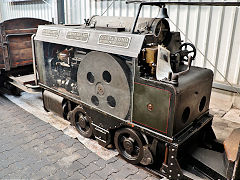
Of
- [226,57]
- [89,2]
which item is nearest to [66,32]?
[226,57]

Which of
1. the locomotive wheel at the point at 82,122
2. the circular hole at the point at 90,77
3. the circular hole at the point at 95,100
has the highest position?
the circular hole at the point at 90,77

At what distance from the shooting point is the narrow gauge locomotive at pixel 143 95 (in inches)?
103

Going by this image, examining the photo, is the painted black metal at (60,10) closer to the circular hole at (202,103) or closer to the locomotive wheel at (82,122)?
the locomotive wheel at (82,122)

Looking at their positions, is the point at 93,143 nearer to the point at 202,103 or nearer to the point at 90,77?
the point at 90,77

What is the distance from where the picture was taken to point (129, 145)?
123 inches

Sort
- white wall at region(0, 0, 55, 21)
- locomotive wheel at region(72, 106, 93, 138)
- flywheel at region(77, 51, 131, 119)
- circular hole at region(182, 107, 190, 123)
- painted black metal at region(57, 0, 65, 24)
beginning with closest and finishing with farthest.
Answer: circular hole at region(182, 107, 190, 123)
flywheel at region(77, 51, 131, 119)
locomotive wheel at region(72, 106, 93, 138)
painted black metal at region(57, 0, 65, 24)
white wall at region(0, 0, 55, 21)

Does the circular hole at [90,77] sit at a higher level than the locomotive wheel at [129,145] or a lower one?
higher

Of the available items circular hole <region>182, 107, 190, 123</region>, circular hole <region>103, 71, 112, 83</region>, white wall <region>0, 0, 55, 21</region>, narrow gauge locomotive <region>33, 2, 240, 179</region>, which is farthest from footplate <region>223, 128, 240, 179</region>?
white wall <region>0, 0, 55, 21</region>

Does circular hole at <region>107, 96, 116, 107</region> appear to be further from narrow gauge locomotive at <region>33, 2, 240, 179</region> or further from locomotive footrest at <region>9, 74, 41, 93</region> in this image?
locomotive footrest at <region>9, 74, 41, 93</region>

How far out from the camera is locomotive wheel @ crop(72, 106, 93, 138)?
12.4 feet

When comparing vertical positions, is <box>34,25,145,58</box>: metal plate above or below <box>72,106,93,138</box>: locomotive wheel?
above

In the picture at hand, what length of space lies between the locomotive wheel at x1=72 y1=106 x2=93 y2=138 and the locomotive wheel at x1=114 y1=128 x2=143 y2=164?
617 mm

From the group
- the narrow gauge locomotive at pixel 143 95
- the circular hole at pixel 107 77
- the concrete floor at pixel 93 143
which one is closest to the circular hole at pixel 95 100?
the narrow gauge locomotive at pixel 143 95

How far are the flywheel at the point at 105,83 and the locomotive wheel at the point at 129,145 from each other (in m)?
0.28
